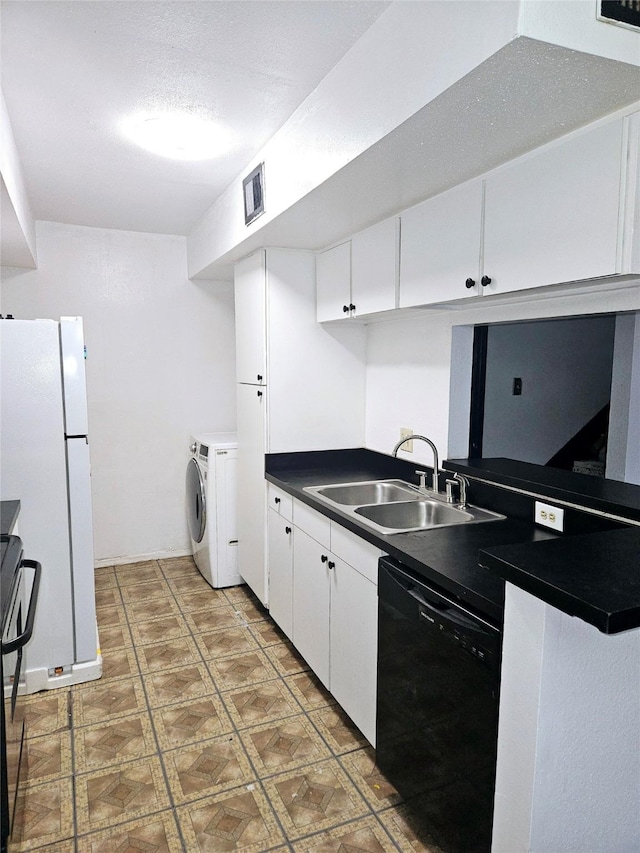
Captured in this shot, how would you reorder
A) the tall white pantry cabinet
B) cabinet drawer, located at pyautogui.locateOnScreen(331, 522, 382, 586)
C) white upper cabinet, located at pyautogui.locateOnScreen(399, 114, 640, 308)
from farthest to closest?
the tall white pantry cabinet < cabinet drawer, located at pyautogui.locateOnScreen(331, 522, 382, 586) < white upper cabinet, located at pyautogui.locateOnScreen(399, 114, 640, 308)

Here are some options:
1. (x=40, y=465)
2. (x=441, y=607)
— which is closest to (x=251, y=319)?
(x=40, y=465)

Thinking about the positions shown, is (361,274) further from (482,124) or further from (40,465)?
(40,465)

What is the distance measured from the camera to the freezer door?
2.51 m

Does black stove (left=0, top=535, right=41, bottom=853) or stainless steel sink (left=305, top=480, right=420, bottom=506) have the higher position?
stainless steel sink (left=305, top=480, right=420, bottom=506)

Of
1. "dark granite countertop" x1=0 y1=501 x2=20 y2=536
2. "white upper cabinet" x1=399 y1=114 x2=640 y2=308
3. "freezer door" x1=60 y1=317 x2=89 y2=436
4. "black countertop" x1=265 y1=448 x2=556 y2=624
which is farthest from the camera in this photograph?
"freezer door" x1=60 y1=317 x2=89 y2=436

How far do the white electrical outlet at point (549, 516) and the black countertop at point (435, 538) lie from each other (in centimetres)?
3

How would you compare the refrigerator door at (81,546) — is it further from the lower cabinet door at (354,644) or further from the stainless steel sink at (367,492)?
the lower cabinet door at (354,644)

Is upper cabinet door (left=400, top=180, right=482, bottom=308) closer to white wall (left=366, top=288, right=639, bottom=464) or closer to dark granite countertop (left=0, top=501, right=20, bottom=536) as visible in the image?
white wall (left=366, top=288, right=639, bottom=464)

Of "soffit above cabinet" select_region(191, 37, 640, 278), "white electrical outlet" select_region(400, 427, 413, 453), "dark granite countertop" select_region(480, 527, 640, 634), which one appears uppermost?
"soffit above cabinet" select_region(191, 37, 640, 278)

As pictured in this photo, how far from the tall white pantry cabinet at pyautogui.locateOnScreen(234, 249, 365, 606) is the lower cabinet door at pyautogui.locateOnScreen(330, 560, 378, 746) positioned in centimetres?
96

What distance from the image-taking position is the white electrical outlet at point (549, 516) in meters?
1.92

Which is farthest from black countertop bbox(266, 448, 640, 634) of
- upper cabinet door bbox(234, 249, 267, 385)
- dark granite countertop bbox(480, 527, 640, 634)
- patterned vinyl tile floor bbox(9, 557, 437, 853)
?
patterned vinyl tile floor bbox(9, 557, 437, 853)

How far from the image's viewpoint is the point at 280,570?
9.84ft

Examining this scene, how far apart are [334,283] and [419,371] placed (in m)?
0.65
